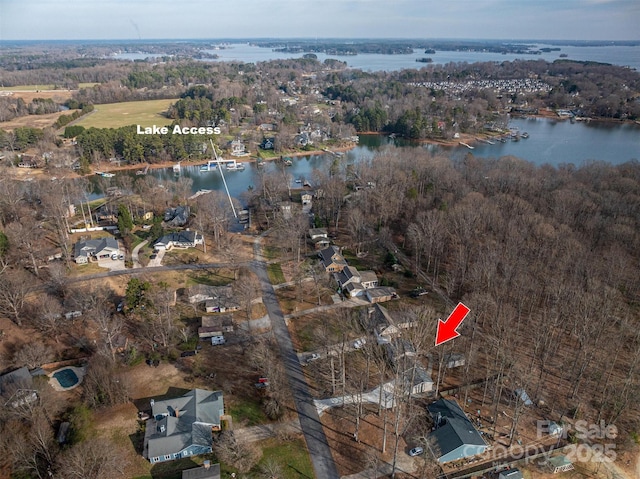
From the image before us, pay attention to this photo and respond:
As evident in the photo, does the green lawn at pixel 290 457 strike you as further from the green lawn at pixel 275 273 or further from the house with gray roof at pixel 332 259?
the house with gray roof at pixel 332 259

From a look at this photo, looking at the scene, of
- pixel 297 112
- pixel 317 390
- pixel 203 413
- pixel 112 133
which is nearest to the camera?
pixel 203 413

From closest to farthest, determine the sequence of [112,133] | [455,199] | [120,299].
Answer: [120,299], [455,199], [112,133]

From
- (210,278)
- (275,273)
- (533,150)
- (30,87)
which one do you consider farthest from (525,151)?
(30,87)

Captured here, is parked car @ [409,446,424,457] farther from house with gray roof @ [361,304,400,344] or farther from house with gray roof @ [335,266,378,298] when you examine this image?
house with gray roof @ [335,266,378,298]

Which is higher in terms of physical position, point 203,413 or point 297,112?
point 297,112

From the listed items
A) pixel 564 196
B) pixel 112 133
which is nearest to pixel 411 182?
pixel 564 196

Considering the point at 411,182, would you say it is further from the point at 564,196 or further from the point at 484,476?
the point at 484,476

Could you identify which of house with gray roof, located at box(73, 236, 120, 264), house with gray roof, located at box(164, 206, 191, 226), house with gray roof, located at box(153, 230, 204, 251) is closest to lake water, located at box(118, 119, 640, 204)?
house with gray roof, located at box(164, 206, 191, 226)

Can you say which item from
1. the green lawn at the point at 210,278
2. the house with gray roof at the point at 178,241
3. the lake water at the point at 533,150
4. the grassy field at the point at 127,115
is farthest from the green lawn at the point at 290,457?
the grassy field at the point at 127,115
